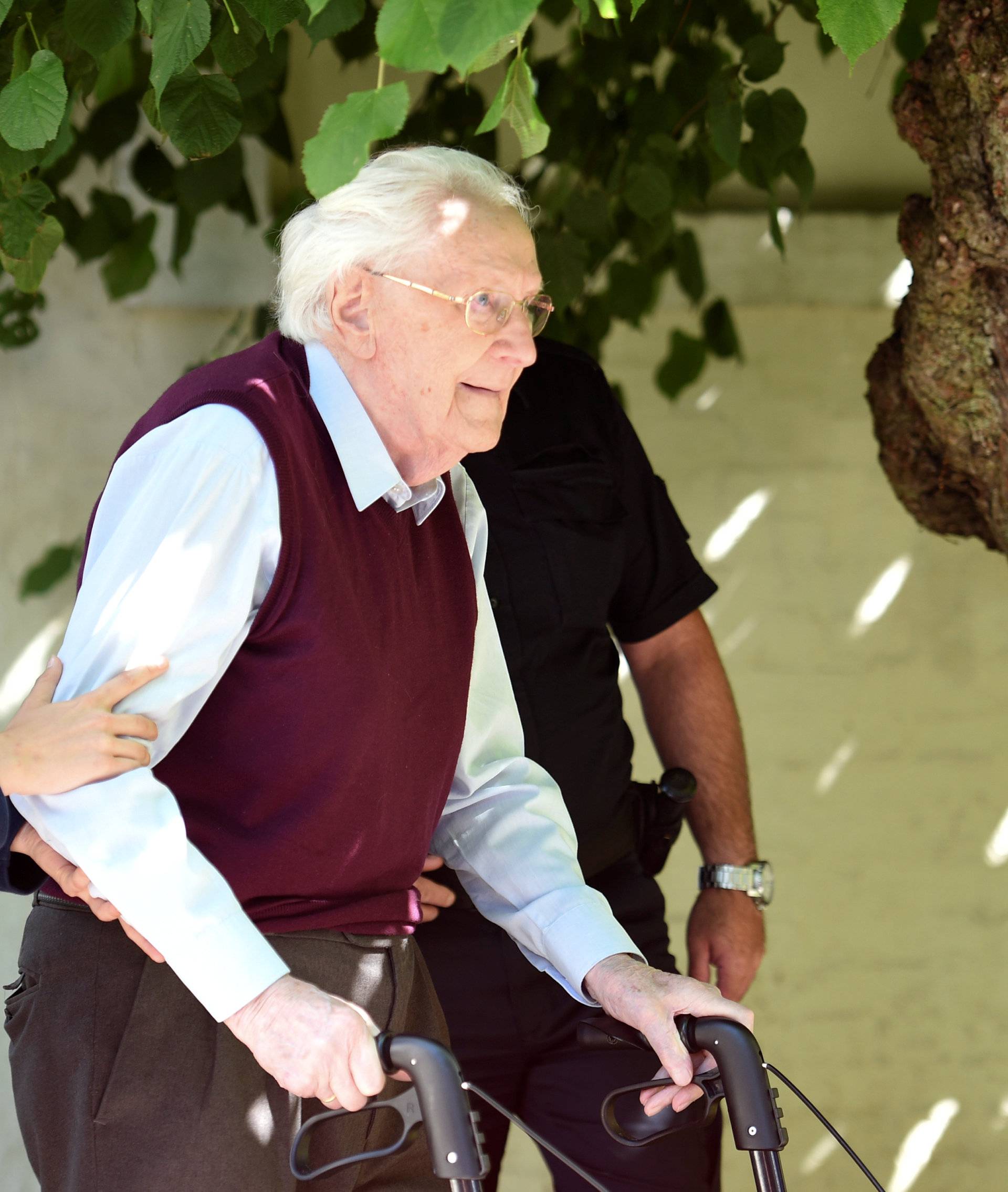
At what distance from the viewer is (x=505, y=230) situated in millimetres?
1798

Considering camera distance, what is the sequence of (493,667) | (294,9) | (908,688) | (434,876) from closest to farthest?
(294,9) → (493,667) → (434,876) → (908,688)

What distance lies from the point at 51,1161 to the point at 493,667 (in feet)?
2.63

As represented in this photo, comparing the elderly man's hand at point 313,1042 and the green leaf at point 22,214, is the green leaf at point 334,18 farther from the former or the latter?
the elderly man's hand at point 313,1042

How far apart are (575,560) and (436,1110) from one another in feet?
3.98

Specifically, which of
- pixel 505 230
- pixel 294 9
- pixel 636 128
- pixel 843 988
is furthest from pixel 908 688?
pixel 294 9

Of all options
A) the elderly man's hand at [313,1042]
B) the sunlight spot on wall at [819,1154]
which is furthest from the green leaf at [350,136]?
the sunlight spot on wall at [819,1154]

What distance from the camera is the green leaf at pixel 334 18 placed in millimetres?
1694

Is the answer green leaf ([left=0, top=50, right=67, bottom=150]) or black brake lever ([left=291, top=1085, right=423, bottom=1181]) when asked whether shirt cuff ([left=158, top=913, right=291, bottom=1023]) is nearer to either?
black brake lever ([left=291, top=1085, right=423, bottom=1181])

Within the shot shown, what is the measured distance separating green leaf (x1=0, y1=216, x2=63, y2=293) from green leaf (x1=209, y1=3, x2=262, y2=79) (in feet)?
1.32

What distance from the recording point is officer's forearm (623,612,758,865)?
2.72 m

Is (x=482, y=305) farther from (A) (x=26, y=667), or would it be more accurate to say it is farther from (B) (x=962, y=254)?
(A) (x=26, y=667)

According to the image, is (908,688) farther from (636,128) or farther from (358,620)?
(358,620)

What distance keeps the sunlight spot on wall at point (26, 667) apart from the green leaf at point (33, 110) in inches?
77.3

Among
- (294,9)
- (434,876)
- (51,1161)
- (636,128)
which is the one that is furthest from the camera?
(636,128)
